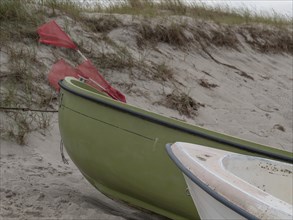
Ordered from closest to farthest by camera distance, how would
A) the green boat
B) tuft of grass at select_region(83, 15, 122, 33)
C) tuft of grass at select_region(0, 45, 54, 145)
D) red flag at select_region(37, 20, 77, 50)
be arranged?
the green boat
red flag at select_region(37, 20, 77, 50)
tuft of grass at select_region(0, 45, 54, 145)
tuft of grass at select_region(83, 15, 122, 33)

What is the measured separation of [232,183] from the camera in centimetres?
204

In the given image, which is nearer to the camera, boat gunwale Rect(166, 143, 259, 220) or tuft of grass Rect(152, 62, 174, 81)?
boat gunwale Rect(166, 143, 259, 220)

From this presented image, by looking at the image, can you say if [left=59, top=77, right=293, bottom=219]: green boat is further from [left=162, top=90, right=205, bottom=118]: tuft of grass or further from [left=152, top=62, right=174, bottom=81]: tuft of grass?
[left=152, top=62, right=174, bottom=81]: tuft of grass

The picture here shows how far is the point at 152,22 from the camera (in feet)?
28.8

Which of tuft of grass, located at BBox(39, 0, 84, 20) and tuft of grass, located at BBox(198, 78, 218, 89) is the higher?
tuft of grass, located at BBox(39, 0, 84, 20)

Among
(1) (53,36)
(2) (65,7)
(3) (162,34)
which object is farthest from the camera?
(3) (162,34)

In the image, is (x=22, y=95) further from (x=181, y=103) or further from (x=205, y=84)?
(x=205, y=84)

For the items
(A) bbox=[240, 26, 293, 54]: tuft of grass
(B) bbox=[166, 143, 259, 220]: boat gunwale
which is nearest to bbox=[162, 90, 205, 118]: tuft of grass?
(A) bbox=[240, 26, 293, 54]: tuft of grass

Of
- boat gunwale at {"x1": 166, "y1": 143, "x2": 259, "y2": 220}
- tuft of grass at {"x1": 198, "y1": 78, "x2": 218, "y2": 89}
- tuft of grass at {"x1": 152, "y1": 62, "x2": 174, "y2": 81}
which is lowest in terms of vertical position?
tuft of grass at {"x1": 198, "y1": 78, "x2": 218, "y2": 89}

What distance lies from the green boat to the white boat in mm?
902

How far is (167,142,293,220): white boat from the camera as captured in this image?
1896mm

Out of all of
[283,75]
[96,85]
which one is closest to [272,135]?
[283,75]

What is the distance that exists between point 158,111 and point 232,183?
4862 millimetres

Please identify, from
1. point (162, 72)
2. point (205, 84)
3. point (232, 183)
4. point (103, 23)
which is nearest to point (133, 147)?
point (232, 183)
